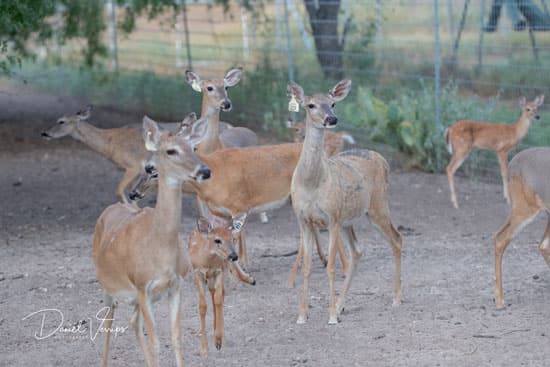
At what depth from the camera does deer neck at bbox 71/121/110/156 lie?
11789 mm

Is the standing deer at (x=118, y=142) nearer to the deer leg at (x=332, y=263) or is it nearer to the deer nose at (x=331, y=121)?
the deer leg at (x=332, y=263)

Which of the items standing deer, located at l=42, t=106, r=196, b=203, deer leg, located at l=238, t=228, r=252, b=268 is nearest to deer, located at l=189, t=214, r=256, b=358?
deer leg, located at l=238, t=228, r=252, b=268

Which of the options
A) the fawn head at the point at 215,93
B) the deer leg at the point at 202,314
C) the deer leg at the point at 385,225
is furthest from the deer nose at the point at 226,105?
the deer leg at the point at 202,314

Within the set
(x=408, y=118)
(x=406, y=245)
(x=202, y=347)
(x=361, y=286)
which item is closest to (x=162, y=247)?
(x=202, y=347)

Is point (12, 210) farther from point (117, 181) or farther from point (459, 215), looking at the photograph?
point (459, 215)

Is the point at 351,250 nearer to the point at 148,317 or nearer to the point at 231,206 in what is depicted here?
the point at 231,206

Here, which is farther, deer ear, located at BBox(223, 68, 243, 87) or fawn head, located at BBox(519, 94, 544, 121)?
fawn head, located at BBox(519, 94, 544, 121)

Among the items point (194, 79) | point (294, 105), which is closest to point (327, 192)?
point (294, 105)

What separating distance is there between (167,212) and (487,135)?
6558 millimetres

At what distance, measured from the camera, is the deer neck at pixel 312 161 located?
709 cm

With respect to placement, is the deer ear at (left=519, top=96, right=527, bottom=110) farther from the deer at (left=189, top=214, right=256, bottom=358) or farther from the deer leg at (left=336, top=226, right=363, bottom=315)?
the deer at (left=189, top=214, right=256, bottom=358)

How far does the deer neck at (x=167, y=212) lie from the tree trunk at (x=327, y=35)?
8325 millimetres

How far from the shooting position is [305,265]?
7207mm

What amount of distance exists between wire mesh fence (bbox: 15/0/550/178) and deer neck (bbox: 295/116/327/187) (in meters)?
5.27
